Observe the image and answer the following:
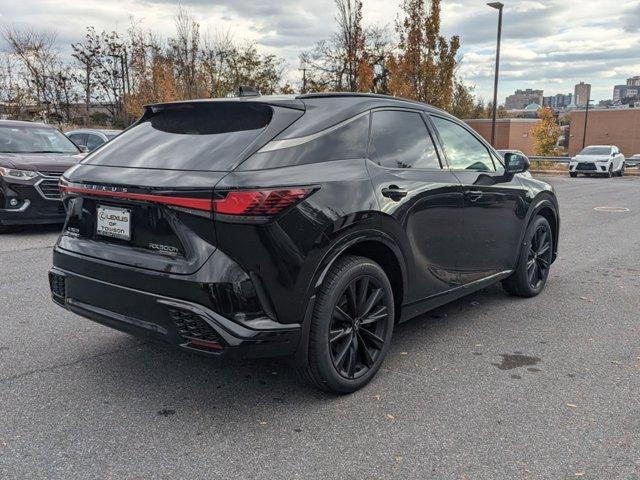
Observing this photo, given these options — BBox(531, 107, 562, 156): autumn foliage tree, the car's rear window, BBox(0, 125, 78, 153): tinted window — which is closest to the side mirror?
the car's rear window

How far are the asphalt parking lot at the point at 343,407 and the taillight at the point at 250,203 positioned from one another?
1.12m

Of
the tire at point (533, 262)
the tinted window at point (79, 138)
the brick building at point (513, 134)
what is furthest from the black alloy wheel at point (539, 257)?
the brick building at point (513, 134)

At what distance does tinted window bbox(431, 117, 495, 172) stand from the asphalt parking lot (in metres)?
1.28

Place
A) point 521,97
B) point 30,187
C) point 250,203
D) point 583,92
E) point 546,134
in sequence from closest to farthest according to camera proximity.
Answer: point 250,203 → point 30,187 → point 546,134 → point 583,92 → point 521,97

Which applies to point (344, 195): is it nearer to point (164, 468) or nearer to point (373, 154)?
point (373, 154)

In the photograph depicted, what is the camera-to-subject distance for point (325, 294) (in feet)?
9.96

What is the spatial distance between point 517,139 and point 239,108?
60180 mm

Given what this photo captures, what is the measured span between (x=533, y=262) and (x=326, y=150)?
301 centimetres

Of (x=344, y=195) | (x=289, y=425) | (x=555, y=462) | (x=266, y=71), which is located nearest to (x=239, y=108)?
(x=344, y=195)

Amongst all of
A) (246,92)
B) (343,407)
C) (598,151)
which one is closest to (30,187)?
(246,92)

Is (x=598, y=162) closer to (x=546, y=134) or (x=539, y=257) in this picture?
(x=546, y=134)

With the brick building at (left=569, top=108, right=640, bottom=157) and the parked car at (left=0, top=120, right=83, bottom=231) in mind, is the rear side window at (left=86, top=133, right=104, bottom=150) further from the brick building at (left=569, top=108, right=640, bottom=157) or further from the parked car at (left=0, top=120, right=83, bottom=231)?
the brick building at (left=569, top=108, right=640, bottom=157)

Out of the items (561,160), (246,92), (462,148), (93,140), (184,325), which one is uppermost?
(246,92)

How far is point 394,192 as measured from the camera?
3484 mm
